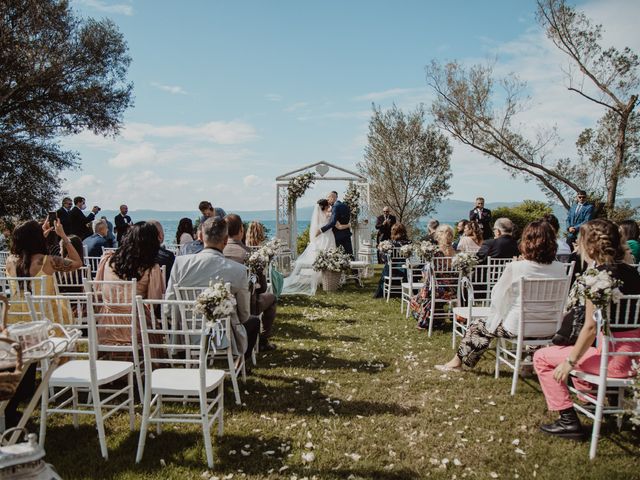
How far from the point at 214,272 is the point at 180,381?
125 cm

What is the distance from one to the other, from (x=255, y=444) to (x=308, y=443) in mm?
389

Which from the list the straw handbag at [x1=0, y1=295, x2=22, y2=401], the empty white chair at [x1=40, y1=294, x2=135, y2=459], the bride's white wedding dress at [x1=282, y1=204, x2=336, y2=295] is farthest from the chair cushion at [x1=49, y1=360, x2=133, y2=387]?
the bride's white wedding dress at [x1=282, y1=204, x2=336, y2=295]

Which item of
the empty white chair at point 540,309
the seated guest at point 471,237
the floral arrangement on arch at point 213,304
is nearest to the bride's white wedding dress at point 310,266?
the seated guest at point 471,237

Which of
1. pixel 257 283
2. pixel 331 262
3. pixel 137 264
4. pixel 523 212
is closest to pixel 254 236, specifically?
pixel 257 283

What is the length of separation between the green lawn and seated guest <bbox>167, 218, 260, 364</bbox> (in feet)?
2.39

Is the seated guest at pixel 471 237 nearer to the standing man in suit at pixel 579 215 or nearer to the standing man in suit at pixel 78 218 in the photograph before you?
the standing man in suit at pixel 579 215

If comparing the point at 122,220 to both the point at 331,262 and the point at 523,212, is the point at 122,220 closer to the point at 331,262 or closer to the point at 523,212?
the point at 331,262

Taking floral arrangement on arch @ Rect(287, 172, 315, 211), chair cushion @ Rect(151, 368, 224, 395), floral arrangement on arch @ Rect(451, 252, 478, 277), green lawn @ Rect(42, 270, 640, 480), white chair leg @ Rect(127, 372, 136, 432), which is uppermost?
floral arrangement on arch @ Rect(287, 172, 315, 211)

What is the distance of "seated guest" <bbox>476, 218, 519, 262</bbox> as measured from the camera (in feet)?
21.7

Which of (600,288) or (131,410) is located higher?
(600,288)

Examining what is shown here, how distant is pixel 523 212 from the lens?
1783cm

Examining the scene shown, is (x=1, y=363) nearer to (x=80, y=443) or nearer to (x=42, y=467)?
(x=42, y=467)

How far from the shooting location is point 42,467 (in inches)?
75.6

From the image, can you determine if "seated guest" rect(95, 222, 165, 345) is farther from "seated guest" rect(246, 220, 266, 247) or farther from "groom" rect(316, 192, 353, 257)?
"groom" rect(316, 192, 353, 257)
